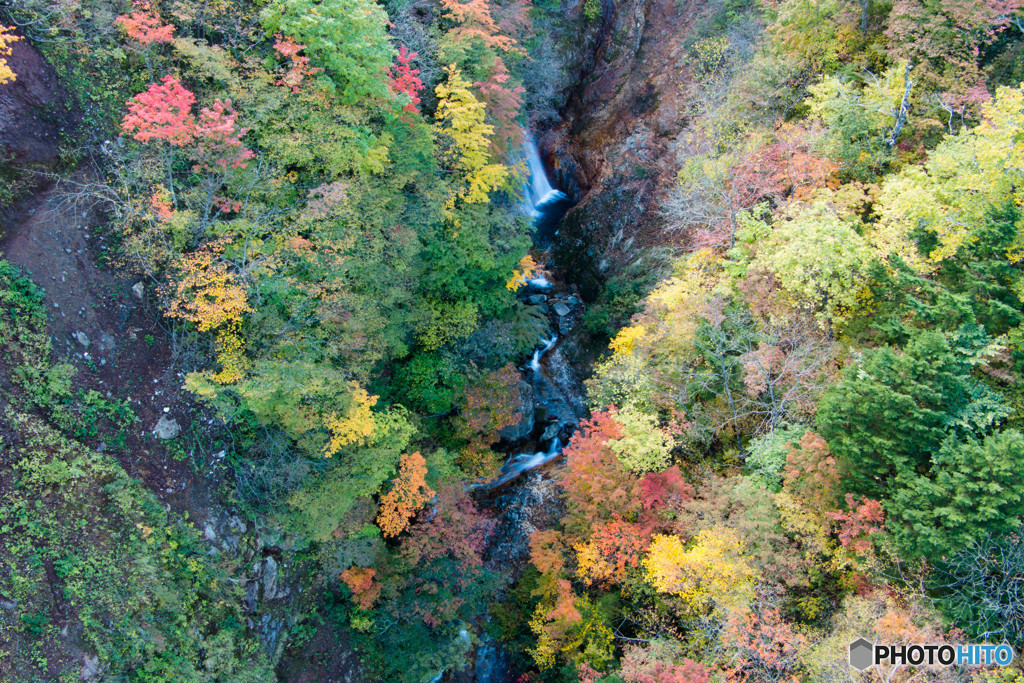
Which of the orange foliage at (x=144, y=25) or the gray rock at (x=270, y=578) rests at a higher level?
the orange foliage at (x=144, y=25)

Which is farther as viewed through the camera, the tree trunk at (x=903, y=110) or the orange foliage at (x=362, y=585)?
the orange foliage at (x=362, y=585)

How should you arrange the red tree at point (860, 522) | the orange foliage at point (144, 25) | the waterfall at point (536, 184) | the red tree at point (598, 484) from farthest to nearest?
the waterfall at point (536, 184) → the red tree at point (598, 484) → the orange foliage at point (144, 25) → the red tree at point (860, 522)

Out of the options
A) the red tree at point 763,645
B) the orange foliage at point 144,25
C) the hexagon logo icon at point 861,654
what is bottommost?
the red tree at point 763,645

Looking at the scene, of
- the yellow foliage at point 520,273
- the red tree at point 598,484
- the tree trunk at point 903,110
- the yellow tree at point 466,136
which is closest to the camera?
the red tree at point 598,484

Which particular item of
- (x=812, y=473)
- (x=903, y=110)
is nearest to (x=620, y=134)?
(x=903, y=110)

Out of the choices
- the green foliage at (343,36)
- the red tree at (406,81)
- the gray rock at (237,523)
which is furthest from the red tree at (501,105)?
the gray rock at (237,523)

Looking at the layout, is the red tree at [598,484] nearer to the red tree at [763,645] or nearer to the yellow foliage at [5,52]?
the red tree at [763,645]

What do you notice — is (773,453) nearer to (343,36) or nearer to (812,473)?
(812,473)

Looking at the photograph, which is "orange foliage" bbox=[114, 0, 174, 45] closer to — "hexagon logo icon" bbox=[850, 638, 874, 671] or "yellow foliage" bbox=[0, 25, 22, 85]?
"yellow foliage" bbox=[0, 25, 22, 85]
